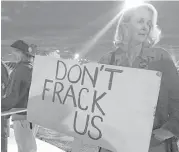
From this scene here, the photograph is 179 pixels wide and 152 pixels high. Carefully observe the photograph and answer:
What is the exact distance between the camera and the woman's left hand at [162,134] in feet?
3.60

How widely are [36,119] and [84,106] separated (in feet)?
1.10

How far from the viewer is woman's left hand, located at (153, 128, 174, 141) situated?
1098mm

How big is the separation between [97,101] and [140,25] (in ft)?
1.32

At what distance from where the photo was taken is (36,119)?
4.69ft

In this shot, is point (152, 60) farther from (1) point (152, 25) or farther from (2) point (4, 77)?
(2) point (4, 77)

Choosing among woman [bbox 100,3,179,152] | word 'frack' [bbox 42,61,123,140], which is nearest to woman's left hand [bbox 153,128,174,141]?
woman [bbox 100,3,179,152]

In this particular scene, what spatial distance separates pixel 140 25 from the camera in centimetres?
122

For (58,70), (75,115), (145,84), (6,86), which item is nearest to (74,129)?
(75,115)

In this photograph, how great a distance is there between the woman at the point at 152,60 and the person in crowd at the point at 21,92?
1156mm

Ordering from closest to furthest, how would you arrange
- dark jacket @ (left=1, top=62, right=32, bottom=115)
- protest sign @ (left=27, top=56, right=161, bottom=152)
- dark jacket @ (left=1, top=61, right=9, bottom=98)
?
protest sign @ (left=27, top=56, right=161, bottom=152)
dark jacket @ (left=1, top=62, right=32, bottom=115)
dark jacket @ (left=1, top=61, right=9, bottom=98)

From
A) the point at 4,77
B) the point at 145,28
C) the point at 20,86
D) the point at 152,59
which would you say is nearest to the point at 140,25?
the point at 145,28

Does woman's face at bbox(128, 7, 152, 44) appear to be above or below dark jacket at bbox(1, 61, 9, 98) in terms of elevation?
above

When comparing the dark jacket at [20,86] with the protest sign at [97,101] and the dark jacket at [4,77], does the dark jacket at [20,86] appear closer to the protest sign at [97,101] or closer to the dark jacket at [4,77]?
the dark jacket at [4,77]

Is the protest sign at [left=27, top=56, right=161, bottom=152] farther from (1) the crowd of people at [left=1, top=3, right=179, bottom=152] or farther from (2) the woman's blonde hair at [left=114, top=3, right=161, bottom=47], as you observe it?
(2) the woman's blonde hair at [left=114, top=3, right=161, bottom=47]
